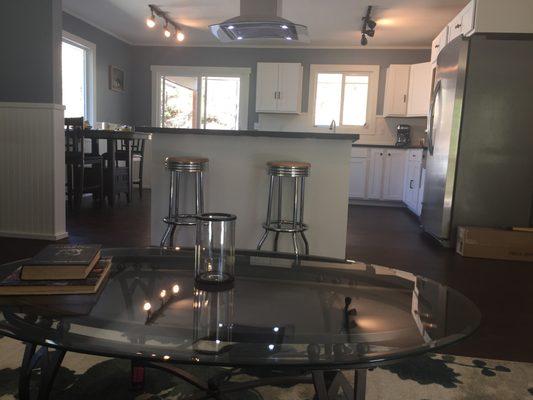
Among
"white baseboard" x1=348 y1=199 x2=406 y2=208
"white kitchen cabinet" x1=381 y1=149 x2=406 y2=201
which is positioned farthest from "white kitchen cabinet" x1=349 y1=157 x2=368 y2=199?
"white kitchen cabinet" x1=381 y1=149 x2=406 y2=201

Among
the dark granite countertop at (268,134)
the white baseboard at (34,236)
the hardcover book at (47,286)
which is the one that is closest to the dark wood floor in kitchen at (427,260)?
the white baseboard at (34,236)

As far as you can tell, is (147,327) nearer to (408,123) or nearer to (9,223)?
(9,223)

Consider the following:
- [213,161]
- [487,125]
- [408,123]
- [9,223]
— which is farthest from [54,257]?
[408,123]

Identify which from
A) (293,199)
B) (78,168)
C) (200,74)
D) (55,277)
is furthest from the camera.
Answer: (200,74)

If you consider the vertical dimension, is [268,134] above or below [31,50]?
below

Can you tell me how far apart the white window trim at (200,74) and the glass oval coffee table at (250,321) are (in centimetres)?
610

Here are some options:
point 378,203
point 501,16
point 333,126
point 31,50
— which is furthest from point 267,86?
point 31,50

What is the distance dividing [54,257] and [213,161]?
1912 millimetres

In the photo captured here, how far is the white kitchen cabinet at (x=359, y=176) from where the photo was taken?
6.46 metres

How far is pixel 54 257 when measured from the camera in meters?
1.21

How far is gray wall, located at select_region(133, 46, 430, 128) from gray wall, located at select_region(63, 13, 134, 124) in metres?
0.15

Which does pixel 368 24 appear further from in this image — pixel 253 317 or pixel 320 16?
pixel 253 317

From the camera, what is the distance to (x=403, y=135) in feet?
22.2

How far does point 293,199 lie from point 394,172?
3.81 meters
